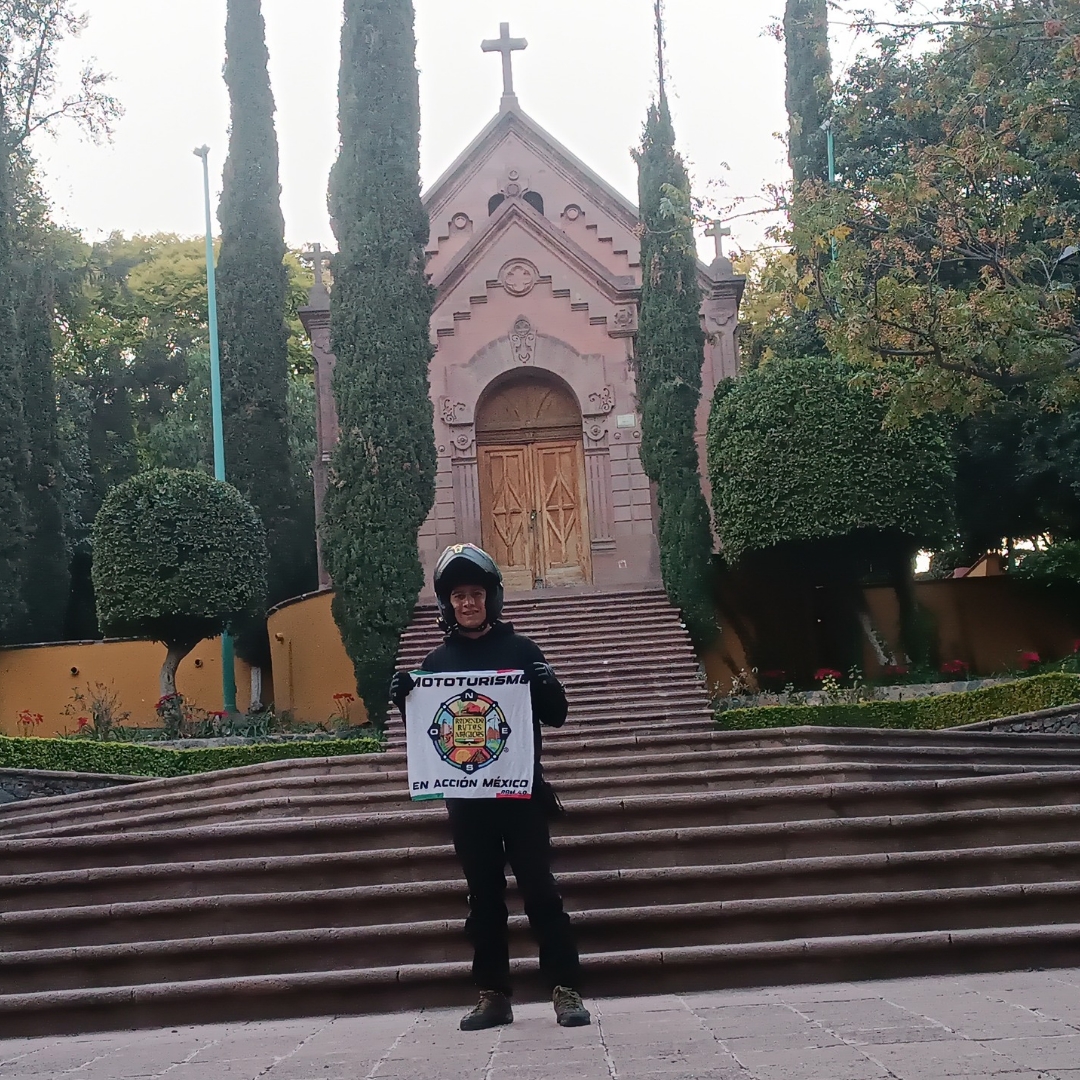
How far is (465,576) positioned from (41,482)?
18.9m

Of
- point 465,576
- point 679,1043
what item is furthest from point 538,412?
point 679,1043

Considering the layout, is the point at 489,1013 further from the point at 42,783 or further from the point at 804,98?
the point at 804,98

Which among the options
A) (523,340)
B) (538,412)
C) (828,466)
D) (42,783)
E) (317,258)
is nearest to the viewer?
(42,783)

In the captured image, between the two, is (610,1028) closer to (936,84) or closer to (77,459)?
(936,84)

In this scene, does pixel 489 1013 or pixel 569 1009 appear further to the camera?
pixel 489 1013

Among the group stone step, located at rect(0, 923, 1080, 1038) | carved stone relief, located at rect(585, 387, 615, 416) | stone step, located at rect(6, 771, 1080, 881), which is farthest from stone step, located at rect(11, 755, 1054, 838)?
carved stone relief, located at rect(585, 387, 615, 416)

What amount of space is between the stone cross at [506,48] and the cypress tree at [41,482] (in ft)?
30.8

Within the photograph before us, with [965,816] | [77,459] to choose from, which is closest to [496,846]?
[965,816]

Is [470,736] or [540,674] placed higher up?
[540,674]

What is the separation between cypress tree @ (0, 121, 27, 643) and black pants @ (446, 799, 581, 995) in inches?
650

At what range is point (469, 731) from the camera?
16.5ft

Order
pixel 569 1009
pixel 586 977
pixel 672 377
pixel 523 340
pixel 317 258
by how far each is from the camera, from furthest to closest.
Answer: pixel 317 258
pixel 523 340
pixel 672 377
pixel 586 977
pixel 569 1009

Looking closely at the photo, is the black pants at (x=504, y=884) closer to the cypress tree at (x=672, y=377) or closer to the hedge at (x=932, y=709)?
the hedge at (x=932, y=709)

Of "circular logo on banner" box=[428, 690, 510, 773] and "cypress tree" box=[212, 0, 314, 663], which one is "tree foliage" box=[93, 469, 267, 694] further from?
"circular logo on banner" box=[428, 690, 510, 773]
